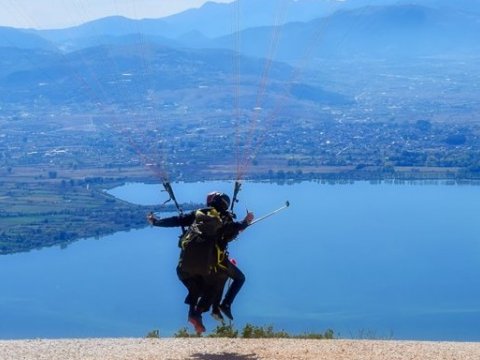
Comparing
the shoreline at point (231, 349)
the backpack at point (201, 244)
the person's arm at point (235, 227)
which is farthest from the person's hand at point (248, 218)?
the shoreline at point (231, 349)

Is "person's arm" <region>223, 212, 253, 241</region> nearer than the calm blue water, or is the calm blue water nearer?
"person's arm" <region>223, 212, 253, 241</region>

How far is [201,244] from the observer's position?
28.5ft

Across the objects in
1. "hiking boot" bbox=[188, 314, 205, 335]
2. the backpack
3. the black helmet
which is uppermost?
the black helmet

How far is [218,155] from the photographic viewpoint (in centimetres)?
6331

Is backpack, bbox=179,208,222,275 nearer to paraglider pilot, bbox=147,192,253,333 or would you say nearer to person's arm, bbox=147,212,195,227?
paraglider pilot, bbox=147,192,253,333

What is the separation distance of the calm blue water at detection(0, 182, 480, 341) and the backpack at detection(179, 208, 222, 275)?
490 inches

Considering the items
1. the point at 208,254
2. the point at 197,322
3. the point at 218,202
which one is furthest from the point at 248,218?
the point at 197,322

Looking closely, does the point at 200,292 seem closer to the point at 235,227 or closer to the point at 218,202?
the point at 235,227

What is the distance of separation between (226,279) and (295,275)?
27.8 metres

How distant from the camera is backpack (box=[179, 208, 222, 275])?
8.69m

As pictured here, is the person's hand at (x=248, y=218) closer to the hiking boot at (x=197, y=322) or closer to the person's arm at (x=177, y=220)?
the person's arm at (x=177, y=220)

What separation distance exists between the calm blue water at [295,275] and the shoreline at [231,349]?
11.7 metres

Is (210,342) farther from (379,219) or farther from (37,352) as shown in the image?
(379,219)

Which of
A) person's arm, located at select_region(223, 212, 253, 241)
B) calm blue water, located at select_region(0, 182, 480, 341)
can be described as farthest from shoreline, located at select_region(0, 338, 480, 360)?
calm blue water, located at select_region(0, 182, 480, 341)
